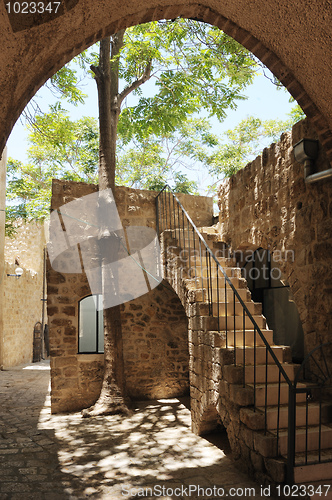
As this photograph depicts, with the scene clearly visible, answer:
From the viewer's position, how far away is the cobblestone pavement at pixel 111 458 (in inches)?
133

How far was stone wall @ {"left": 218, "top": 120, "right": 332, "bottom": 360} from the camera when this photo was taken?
13.8 feet

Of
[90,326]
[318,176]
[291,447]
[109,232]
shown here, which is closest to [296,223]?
[318,176]

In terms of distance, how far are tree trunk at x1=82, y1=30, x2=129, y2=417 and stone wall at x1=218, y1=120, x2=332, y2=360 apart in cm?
247

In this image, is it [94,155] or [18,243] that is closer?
[94,155]

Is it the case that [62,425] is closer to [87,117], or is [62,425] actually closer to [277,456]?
[277,456]

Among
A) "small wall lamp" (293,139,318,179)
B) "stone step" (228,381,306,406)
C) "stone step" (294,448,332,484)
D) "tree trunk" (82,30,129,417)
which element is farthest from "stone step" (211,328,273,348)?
"tree trunk" (82,30,129,417)

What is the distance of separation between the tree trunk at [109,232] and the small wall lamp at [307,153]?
3.55 meters

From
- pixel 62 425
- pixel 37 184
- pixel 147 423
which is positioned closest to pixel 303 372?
pixel 147 423

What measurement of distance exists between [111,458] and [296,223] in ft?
11.3

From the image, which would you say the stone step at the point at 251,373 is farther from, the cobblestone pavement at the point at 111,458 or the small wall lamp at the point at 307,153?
the small wall lamp at the point at 307,153

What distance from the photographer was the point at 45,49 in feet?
7.49

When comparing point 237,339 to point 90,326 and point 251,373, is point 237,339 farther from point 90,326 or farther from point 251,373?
point 90,326

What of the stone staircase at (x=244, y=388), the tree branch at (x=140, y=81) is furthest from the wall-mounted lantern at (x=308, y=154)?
the tree branch at (x=140, y=81)

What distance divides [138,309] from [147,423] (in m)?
2.14
